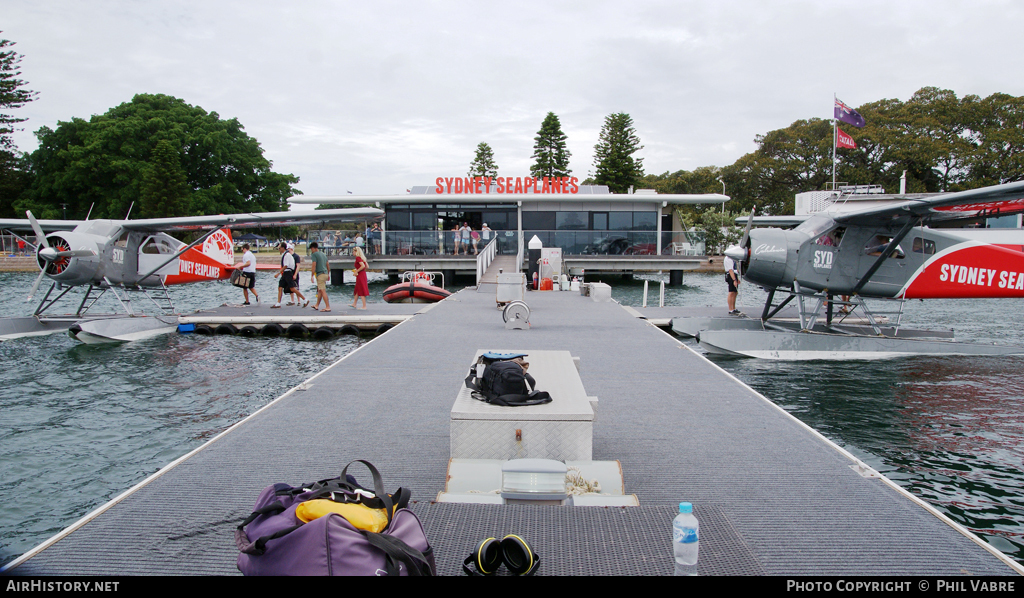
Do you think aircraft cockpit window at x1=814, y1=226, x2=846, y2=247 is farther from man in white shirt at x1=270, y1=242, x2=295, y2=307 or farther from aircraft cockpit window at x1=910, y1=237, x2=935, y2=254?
man in white shirt at x1=270, y1=242, x2=295, y2=307

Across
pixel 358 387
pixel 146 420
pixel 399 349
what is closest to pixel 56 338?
pixel 146 420

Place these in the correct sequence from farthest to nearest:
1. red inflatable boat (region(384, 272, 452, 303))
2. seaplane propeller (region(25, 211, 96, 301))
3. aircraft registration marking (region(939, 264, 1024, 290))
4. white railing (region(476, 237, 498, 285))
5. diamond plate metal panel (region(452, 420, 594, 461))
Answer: white railing (region(476, 237, 498, 285)) → red inflatable boat (region(384, 272, 452, 303)) → seaplane propeller (region(25, 211, 96, 301)) → aircraft registration marking (region(939, 264, 1024, 290)) → diamond plate metal panel (region(452, 420, 594, 461))

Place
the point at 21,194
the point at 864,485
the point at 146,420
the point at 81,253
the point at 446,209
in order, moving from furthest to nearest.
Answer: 1. the point at 21,194
2. the point at 446,209
3. the point at 81,253
4. the point at 146,420
5. the point at 864,485

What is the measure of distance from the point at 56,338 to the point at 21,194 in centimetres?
5107

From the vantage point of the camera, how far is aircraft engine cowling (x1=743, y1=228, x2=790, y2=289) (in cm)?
1112

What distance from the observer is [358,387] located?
6.28 metres

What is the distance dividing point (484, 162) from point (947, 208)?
214 ft

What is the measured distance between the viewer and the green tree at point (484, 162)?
71750 millimetres

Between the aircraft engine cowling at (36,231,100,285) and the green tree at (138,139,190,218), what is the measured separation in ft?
127

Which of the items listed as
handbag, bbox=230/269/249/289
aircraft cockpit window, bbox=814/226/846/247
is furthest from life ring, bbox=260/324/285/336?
aircraft cockpit window, bbox=814/226/846/247

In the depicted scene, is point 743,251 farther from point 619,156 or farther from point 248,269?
point 619,156

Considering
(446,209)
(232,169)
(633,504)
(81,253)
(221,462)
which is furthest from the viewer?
(232,169)
